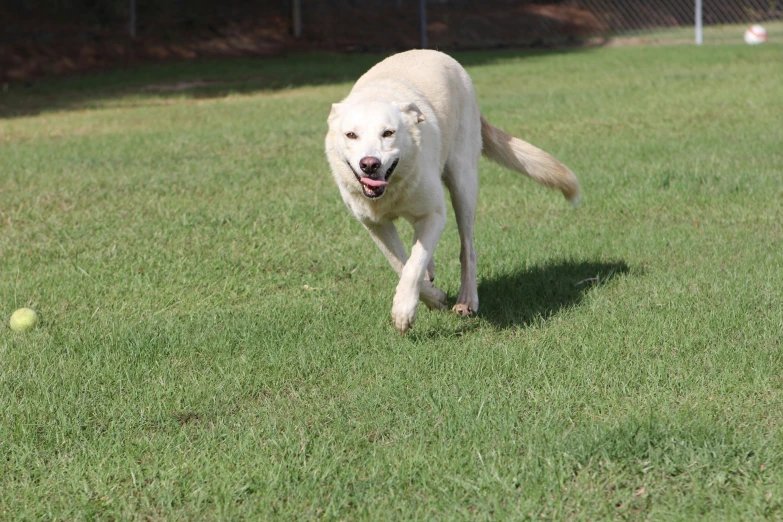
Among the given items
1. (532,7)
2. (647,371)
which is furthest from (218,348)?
(532,7)

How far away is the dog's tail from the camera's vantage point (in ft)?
18.8

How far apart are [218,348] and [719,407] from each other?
224cm

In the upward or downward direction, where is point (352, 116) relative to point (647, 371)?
upward

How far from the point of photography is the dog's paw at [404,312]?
171 inches

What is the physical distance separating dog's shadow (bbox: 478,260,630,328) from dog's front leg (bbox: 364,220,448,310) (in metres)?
0.25

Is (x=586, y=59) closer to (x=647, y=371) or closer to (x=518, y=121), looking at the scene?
(x=518, y=121)

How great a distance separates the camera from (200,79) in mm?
19250

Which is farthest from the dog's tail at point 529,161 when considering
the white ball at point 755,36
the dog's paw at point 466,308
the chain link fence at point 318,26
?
the chain link fence at point 318,26

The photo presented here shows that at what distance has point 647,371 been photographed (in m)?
3.85

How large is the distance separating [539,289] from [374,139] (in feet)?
4.70

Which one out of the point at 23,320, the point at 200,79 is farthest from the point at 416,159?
the point at 200,79

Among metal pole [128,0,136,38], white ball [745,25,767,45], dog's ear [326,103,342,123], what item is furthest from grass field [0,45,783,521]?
metal pole [128,0,136,38]

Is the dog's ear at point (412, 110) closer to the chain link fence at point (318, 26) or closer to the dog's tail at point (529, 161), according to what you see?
the dog's tail at point (529, 161)

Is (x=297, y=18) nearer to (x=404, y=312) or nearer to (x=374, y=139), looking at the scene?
(x=374, y=139)
